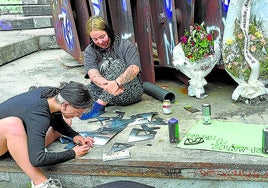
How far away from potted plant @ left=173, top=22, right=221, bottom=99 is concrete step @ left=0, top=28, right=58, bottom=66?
142 inches

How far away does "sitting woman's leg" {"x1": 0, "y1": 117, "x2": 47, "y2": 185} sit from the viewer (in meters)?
2.83

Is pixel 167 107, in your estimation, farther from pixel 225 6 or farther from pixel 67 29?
pixel 67 29

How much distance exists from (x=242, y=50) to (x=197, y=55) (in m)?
0.46

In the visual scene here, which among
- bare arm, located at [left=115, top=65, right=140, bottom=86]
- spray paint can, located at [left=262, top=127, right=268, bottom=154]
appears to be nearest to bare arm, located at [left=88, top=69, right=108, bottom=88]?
bare arm, located at [left=115, top=65, right=140, bottom=86]

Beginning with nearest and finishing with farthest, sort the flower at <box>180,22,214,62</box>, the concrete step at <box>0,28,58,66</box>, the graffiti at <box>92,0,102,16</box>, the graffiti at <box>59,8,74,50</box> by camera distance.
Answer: the flower at <box>180,22,214,62</box> < the graffiti at <box>92,0,102,16</box> < the graffiti at <box>59,8,74,50</box> < the concrete step at <box>0,28,58,66</box>

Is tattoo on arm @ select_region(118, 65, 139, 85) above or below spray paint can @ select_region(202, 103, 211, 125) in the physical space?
above

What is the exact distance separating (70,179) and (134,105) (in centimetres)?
128

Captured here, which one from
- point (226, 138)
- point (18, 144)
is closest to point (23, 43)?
point (18, 144)

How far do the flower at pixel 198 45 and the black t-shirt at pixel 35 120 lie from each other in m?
1.66

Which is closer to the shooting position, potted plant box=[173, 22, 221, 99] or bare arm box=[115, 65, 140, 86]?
bare arm box=[115, 65, 140, 86]

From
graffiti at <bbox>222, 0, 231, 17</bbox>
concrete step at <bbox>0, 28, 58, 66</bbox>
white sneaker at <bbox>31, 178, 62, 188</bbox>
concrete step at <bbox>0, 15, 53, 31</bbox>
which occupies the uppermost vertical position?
graffiti at <bbox>222, 0, 231, 17</bbox>

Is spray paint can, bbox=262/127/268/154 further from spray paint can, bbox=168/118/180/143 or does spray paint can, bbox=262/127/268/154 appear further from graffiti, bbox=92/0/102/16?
graffiti, bbox=92/0/102/16

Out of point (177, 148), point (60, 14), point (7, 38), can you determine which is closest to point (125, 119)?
point (177, 148)

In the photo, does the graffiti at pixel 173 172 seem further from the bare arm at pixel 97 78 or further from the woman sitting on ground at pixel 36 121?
the bare arm at pixel 97 78
